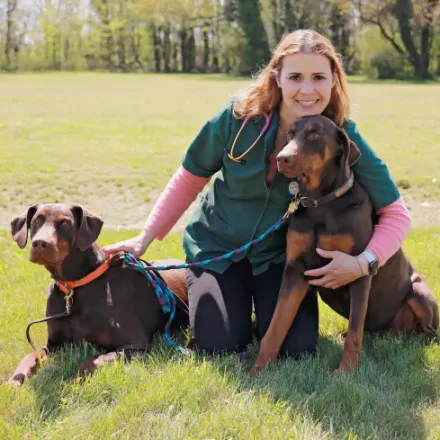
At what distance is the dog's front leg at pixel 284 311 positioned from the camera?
11.6ft

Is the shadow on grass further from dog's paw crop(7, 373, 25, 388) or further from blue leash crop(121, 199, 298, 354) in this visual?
blue leash crop(121, 199, 298, 354)

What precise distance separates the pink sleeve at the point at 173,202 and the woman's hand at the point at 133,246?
7cm

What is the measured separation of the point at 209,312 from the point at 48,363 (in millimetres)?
975

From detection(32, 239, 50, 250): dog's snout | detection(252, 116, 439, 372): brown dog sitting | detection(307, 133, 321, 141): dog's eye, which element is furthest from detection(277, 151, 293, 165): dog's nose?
detection(32, 239, 50, 250): dog's snout

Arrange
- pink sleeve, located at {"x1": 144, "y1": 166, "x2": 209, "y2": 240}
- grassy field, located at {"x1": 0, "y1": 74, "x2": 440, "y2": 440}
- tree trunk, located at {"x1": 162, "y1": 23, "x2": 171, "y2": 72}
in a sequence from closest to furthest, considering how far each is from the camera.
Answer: grassy field, located at {"x1": 0, "y1": 74, "x2": 440, "y2": 440} → pink sleeve, located at {"x1": 144, "y1": 166, "x2": 209, "y2": 240} → tree trunk, located at {"x1": 162, "y1": 23, "x2": 171, "y2": 72}

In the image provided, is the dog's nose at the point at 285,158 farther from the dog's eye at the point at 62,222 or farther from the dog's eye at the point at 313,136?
the dog's eye at the point at 62,222

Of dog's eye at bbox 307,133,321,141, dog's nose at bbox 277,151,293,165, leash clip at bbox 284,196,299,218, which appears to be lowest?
leash clip at bbox 284,196,299,218

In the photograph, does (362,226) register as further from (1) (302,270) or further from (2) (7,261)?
(2) (7,261)

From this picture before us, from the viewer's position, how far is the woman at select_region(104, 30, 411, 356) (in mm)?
3537

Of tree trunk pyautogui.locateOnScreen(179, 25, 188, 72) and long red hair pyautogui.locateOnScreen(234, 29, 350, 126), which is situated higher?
tree trunk pyautogui.locateOnScreen(179, 25, 188, 72)

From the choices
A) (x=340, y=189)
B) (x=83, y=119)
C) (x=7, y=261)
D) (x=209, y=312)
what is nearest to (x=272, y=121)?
(x=340, y=189)

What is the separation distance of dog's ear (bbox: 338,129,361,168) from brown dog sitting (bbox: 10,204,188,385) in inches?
53.6

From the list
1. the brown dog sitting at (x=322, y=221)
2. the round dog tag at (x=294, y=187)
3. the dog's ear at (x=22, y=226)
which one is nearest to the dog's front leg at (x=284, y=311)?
the brown dog sitting at (x=322, y=221)

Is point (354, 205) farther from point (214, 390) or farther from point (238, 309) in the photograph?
point (214, 390)
